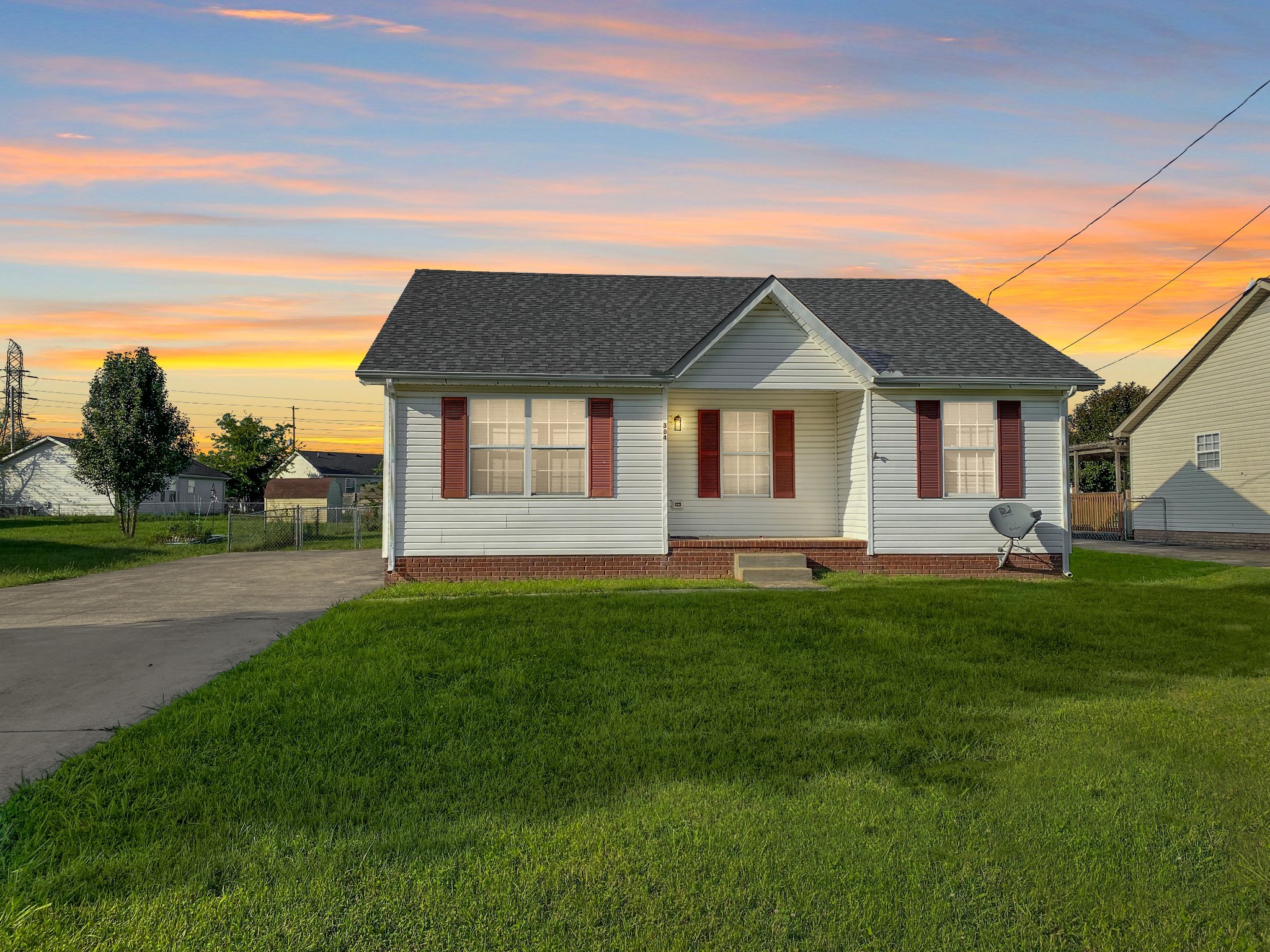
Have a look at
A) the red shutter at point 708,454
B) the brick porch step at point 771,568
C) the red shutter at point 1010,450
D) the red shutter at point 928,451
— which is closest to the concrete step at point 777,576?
the brick porch step at point 771,568

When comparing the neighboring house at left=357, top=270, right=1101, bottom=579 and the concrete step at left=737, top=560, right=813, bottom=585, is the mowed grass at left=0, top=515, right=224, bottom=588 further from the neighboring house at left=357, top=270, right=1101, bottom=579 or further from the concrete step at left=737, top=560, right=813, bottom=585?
the concrete step at left=737, top=560, right=813, bottom=585

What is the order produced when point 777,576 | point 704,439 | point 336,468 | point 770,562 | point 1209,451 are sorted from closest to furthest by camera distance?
point 777,576 < point 770,562 < point 704,439 < point 1209,451 < point 336,468

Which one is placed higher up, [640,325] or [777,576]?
[640,325]

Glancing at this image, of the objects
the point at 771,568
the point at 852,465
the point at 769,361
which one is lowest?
the point at 771,568

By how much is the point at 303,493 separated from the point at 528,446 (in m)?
49.3

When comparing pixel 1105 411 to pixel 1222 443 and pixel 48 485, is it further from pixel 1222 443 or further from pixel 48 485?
pixel 48 485

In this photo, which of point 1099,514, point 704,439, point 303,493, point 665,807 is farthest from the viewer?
point 303,493

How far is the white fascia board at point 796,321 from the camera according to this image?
15109mm

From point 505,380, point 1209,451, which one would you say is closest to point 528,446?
point 505,380

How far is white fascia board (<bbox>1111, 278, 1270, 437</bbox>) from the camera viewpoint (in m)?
24.5

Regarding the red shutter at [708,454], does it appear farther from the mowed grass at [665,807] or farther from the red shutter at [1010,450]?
the mowed grass at [665,807]

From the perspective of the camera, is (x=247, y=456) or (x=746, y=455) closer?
(x=746, y=455)

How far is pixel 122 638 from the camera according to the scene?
9812 mm

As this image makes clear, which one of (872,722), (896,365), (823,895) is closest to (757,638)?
(872,722)
